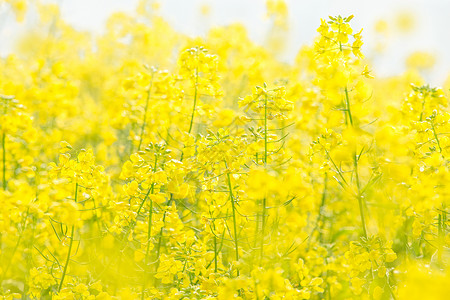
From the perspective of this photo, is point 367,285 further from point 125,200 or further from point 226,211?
point 125,200

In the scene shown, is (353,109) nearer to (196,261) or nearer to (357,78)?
(357,78)

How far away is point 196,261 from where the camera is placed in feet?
7.34

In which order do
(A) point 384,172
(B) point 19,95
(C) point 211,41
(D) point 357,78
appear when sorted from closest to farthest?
(A) point 384,172, (D) point 357,78, (B) point 19,95, (C) point 211,41

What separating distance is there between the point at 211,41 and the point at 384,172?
15.5 ft

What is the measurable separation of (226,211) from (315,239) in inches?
43.2

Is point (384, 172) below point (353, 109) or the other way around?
below

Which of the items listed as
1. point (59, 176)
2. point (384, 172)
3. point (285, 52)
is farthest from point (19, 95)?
point (285, 52)

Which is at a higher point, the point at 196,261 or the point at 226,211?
the point at 226,211

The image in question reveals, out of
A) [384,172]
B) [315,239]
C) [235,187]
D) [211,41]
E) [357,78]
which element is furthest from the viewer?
[211,41]

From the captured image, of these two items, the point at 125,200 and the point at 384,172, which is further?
the point at 125,200

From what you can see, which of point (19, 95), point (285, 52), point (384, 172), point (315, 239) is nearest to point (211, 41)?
point (285, 52)

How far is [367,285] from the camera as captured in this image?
8.20 feet

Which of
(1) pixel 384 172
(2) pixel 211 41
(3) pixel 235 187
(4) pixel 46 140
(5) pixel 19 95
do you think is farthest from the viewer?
(2) pixel 211 41

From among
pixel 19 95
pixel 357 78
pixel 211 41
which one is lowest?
pixel 357 78
